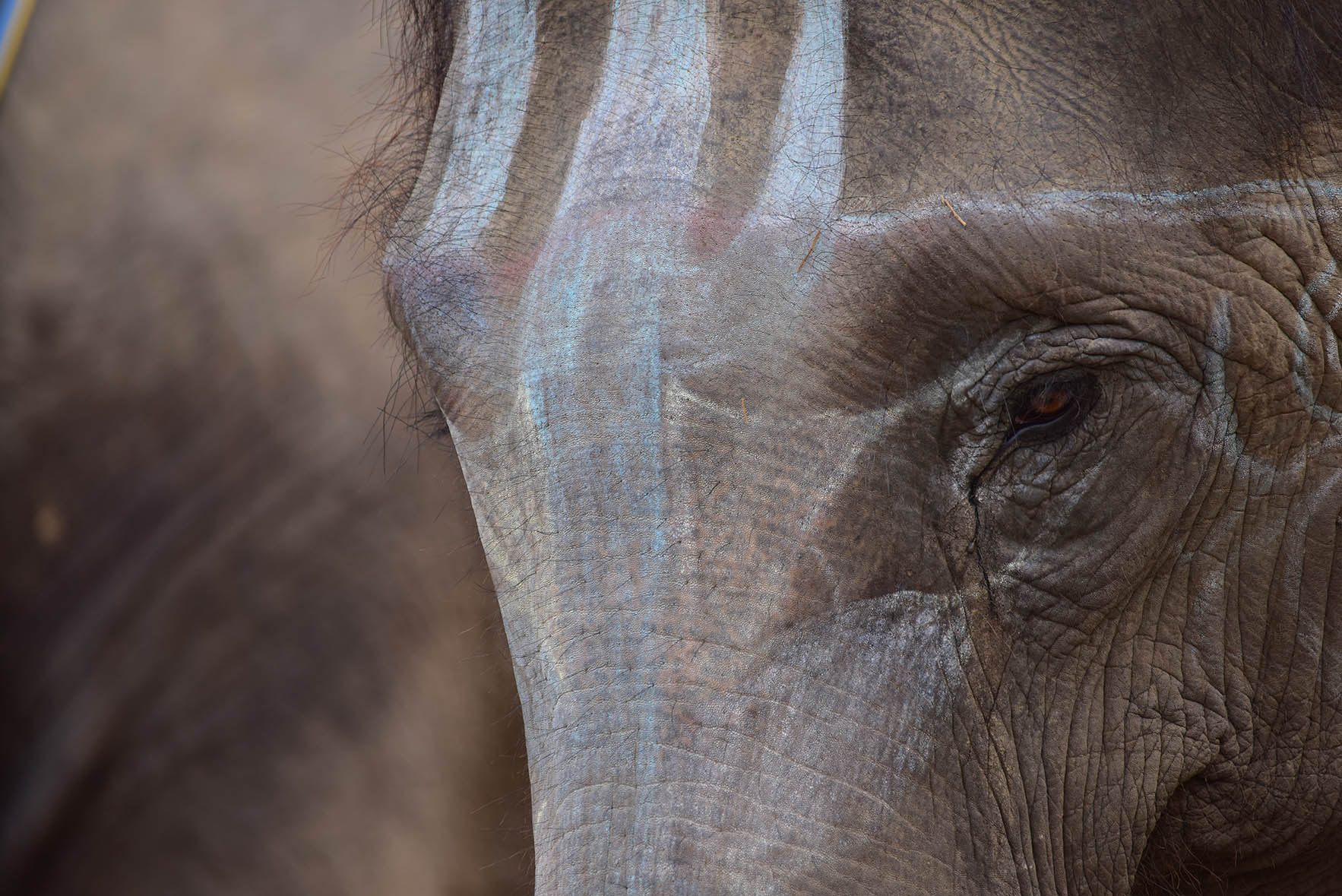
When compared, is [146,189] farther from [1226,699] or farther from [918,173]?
[1226,699]

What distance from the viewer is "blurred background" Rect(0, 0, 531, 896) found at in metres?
2.71

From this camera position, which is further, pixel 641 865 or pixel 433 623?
pixel 433 623

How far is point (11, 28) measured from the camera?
2.84 m

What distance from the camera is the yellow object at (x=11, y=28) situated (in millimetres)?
2844

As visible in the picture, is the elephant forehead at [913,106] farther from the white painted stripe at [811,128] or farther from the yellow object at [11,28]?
the yellow object at [11,28]

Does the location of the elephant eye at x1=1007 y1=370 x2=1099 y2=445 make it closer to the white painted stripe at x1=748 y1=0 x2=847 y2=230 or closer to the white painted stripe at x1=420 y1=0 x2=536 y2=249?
the white painted stripe at x1=748 y1=0 x2=847 y2=230

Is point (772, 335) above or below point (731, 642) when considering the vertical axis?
above

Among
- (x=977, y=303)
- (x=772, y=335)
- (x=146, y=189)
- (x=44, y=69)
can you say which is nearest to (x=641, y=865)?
(x=772, y=335)

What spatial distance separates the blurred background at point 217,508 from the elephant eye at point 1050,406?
4.89ft

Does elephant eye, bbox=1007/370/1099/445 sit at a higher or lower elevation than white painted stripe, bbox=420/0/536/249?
lower

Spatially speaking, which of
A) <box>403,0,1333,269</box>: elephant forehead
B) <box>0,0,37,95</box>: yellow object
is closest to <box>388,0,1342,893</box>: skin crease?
<box>403,0,1333,269</box>: elephant forehead

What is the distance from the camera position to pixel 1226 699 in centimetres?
140

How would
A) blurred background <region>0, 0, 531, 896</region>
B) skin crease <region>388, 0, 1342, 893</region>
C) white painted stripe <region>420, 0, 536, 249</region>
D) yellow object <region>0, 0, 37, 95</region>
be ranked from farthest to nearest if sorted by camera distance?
yellow object <region>0, 0, 37, 95</region> < blurred background <region>0, 0, 531, 896</region> < white painted stripe <region>420, 0, 536, 249</region> < skin crease <region>388, 0, 1342, 893</region>

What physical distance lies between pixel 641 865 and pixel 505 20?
2.93 ft
